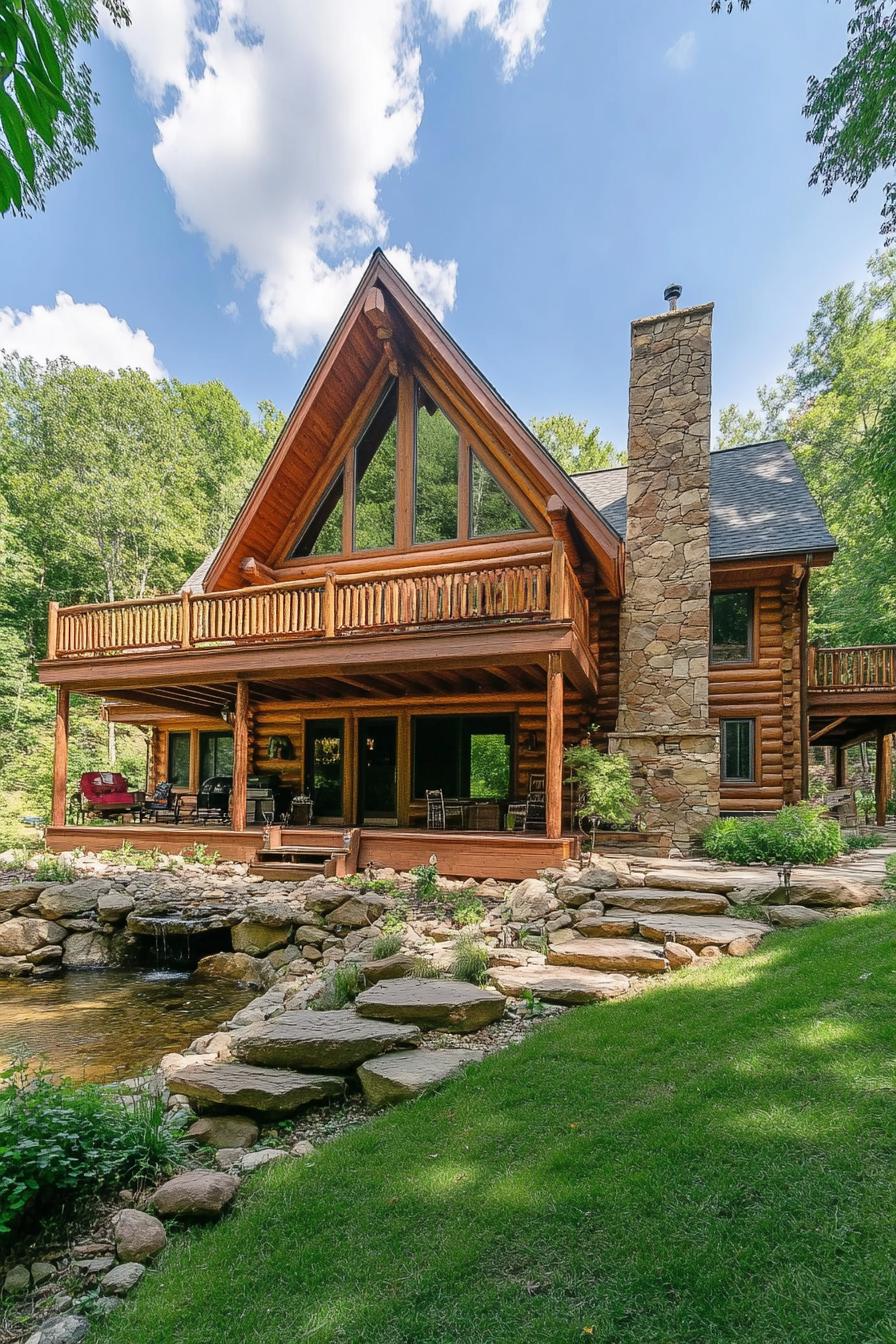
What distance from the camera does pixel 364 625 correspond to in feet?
33.1

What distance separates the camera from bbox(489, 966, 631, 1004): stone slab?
512cm

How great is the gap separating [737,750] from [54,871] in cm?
1224

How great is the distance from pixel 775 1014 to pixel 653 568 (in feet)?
26.9

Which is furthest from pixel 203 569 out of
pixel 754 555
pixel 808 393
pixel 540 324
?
pixel 808 393

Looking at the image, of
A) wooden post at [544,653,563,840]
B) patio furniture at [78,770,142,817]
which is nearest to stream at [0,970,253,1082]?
wooden post at [544,653,563,840]

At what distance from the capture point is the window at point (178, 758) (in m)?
17.3

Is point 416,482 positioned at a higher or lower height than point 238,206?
lower

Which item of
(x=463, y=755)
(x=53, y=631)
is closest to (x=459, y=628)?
(x=463, y=755)

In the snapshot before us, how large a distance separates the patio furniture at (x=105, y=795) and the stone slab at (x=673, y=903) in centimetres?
1125

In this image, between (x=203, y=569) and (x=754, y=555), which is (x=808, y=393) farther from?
(x=203, y=569)

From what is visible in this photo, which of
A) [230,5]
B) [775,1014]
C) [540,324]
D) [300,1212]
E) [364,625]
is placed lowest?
[300,1212]

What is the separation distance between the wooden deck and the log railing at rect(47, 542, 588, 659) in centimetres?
315

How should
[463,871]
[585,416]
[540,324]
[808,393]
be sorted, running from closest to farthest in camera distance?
1. [463,871]
2. [540,324]
3. [808,393]
4. [585,416]

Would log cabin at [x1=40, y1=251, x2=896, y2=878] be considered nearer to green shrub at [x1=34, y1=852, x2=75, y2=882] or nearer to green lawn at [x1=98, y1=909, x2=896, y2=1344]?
green shrub at [x1=34, y1=852, x2=75, y2=882]
